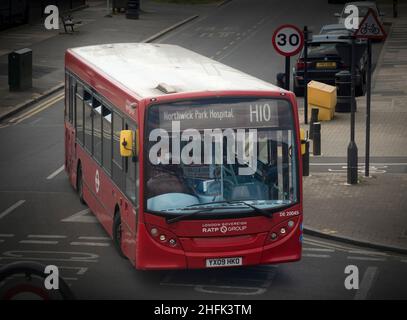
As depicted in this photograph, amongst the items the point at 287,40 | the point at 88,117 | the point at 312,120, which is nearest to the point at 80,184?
the point at 88,117

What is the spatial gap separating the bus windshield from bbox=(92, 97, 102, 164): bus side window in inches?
154

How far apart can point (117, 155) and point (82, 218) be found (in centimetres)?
315

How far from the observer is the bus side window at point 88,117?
68.8ft

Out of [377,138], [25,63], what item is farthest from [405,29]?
[377,138]

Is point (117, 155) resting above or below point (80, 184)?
above

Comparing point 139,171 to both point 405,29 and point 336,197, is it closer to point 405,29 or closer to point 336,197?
point 336,197

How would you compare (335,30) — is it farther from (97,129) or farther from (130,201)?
(130,201)

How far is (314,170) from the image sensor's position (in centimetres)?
2502

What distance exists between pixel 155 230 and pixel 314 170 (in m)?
9.44

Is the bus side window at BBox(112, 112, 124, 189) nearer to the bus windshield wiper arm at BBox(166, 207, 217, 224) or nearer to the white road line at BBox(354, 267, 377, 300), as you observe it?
the bus windshield wiper arm at BBox(166, 207, 217, 224)

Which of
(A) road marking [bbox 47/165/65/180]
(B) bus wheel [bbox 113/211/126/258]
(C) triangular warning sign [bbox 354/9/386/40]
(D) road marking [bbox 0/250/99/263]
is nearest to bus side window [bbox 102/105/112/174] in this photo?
(B) bus wheel [bbox 113/211/126/258]

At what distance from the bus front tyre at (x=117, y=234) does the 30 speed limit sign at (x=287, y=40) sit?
10083 millimetres

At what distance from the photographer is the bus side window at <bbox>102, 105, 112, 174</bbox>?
18.8 metres

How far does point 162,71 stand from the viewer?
18.2 meters
